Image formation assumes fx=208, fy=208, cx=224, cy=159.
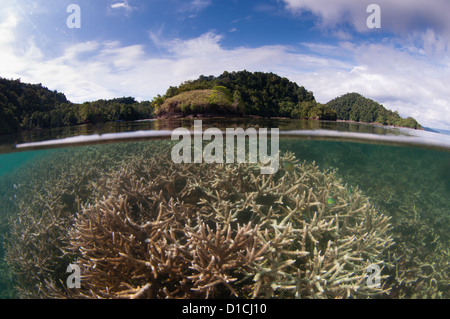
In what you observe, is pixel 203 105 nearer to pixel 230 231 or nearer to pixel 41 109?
pixel 41 109

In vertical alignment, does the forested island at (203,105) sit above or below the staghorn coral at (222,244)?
above

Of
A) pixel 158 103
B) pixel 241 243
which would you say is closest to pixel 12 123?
pixel 158 103

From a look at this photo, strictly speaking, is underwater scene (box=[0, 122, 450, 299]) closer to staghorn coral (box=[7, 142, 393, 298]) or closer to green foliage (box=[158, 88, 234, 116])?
staghorn coral (box=[7, 142, 393, 298])

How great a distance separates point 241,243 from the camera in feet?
9.77

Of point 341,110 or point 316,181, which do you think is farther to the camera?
point 341,110

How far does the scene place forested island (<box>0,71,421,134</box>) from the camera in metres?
6.65

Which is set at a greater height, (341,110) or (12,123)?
(341,110)

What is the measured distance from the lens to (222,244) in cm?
293

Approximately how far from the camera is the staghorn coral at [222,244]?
2.86 meters

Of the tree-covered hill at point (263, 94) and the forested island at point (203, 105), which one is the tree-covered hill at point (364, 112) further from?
the tree-covered hill at point (263, 94)

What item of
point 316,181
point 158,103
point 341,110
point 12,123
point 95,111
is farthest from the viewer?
point 341,110

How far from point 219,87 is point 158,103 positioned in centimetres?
284

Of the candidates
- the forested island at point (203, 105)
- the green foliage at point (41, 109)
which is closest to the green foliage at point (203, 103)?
the forested island at point (203, 105)
